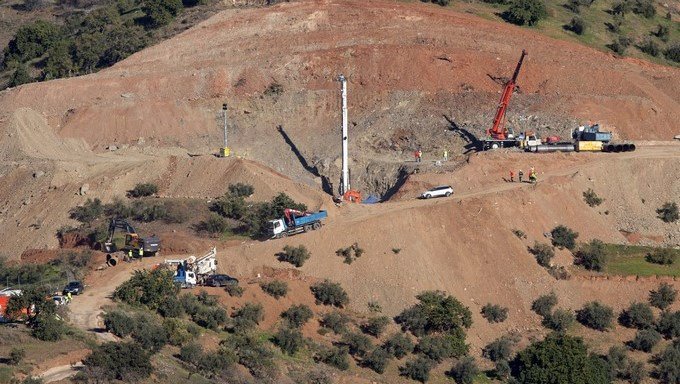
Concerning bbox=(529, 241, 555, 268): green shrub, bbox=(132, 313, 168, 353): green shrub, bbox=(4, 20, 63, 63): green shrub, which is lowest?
bbox=(4, 20, 63, 63): green shrub

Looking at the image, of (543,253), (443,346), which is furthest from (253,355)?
(543,253)

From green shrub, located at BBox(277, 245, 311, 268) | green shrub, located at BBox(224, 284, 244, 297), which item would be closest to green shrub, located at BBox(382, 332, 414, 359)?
green shrub, located at BBox(224, 284, 244, 297)

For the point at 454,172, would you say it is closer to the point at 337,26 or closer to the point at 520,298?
the point at 520,298

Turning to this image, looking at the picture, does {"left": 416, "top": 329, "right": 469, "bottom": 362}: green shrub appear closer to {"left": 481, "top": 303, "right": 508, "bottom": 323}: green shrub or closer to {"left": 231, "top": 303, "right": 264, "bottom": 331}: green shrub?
{"left": 481, "top": 303, "right": 508, "bottom": 323}: green shrub

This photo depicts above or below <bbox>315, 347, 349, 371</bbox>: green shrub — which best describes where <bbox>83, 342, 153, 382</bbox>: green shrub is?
above

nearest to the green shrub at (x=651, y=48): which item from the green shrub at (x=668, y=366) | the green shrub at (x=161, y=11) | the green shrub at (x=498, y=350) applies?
the green shrub at (x=161, y=11)

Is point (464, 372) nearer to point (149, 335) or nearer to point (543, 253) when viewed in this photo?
point (543, 253)

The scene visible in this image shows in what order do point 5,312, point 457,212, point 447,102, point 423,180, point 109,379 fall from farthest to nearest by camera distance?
point 447,102, point 423,180, point 457,212, point 5,312, point 109,379

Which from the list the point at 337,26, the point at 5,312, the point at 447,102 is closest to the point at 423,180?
the point at 447,102
